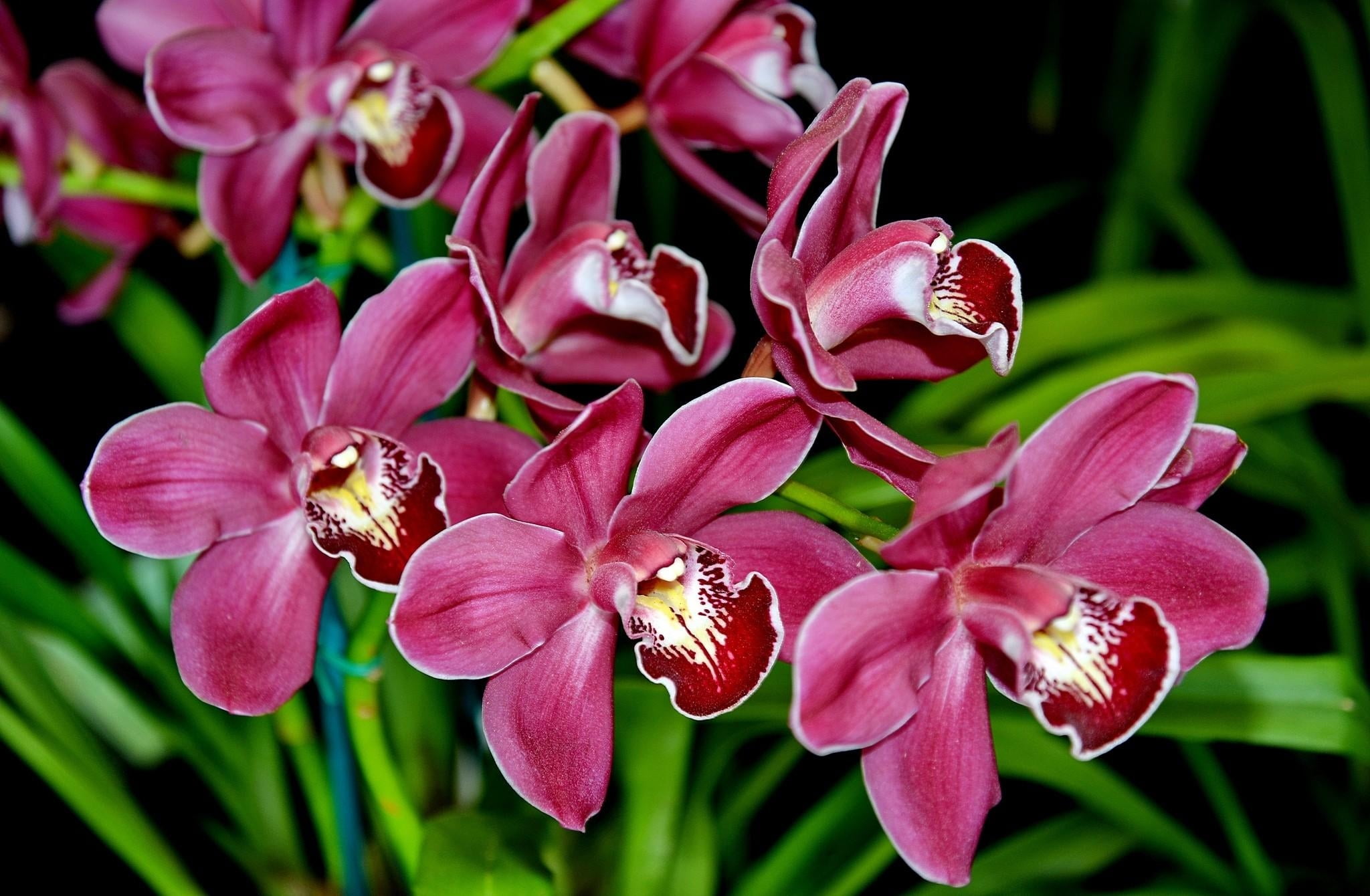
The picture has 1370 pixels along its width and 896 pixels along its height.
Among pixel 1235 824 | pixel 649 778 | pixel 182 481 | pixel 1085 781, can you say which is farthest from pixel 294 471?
pixel 1235 824

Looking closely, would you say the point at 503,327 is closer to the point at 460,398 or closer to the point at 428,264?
the point at 428,264

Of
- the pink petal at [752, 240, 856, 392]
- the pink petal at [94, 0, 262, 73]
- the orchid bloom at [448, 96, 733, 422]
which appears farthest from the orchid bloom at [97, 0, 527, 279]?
the pink petal at [752, 240, 856, 392]

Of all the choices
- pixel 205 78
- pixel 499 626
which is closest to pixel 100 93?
pixel 205 78

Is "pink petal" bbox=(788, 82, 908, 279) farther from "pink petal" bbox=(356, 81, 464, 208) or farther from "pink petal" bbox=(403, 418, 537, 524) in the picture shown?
"pink petal" bbox=(356, 81, 464, 208)

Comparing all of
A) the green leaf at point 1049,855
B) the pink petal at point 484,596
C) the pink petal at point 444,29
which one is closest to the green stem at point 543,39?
the pink petal at point 444,29

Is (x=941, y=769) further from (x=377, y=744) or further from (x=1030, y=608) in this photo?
(x=377, y=744)
